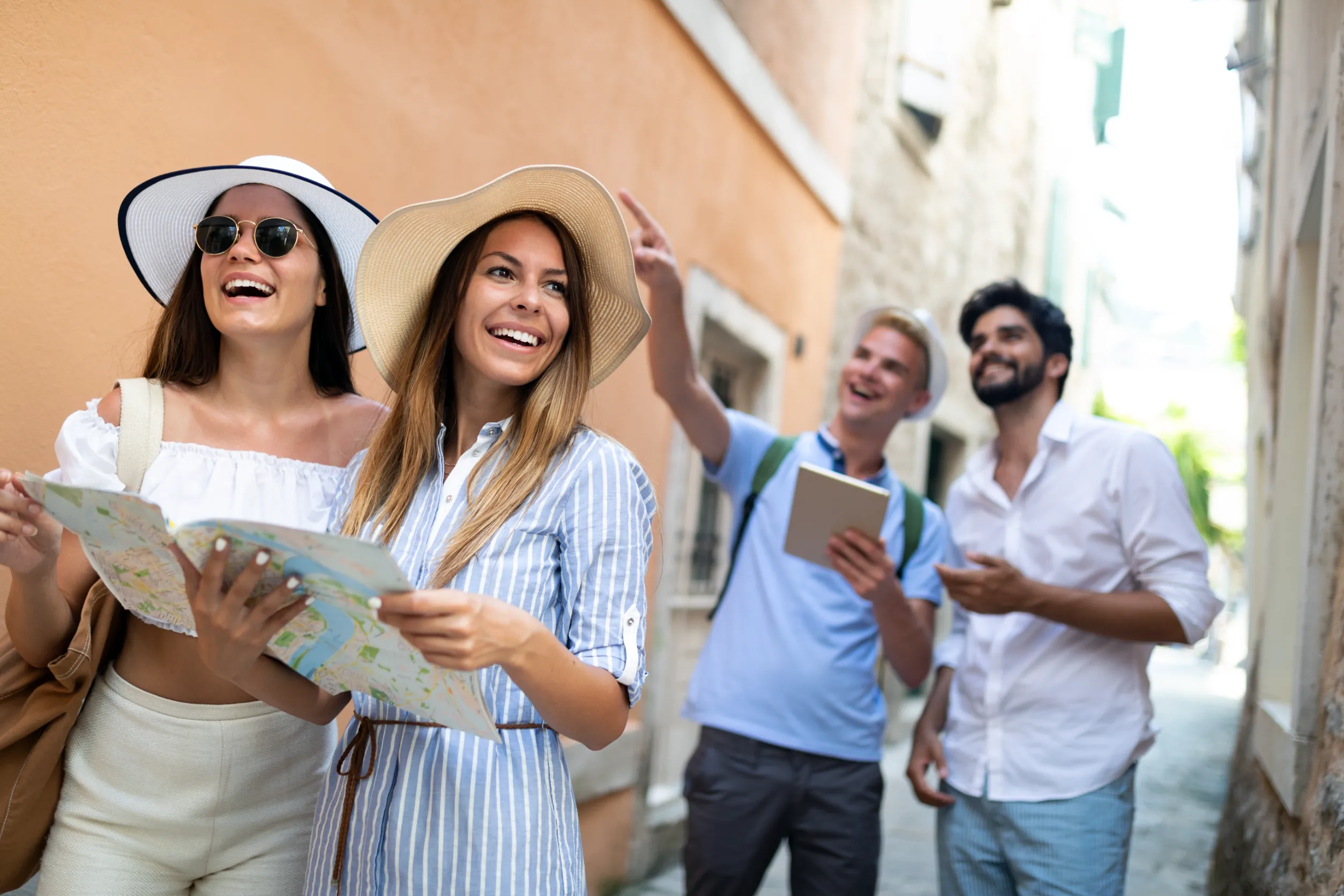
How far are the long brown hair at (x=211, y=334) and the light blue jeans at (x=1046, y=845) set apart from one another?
6.24ft

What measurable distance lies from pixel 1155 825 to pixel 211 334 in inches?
276

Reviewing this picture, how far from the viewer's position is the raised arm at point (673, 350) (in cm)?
319

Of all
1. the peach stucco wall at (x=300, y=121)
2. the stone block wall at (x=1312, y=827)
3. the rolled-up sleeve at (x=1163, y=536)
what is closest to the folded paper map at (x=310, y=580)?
the peach stucco wall at (x=300, y=121)

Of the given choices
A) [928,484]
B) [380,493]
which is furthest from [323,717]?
[928,484]

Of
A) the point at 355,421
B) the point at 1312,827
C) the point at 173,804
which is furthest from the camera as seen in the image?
the point at 1312,827

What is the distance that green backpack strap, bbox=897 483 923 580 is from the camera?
3.40 m

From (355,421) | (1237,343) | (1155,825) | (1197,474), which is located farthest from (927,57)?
(1197,474)

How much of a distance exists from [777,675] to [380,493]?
1.66 meters

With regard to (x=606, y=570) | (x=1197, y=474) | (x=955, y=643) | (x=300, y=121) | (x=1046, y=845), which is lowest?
(x=1046, y=845)

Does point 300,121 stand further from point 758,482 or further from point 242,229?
point 758,482

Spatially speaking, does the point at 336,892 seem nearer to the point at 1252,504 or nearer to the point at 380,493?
the point at 380,493

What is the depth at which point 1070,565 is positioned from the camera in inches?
118

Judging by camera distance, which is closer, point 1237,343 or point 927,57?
point 927,57

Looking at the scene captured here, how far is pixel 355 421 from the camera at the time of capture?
2229mm
